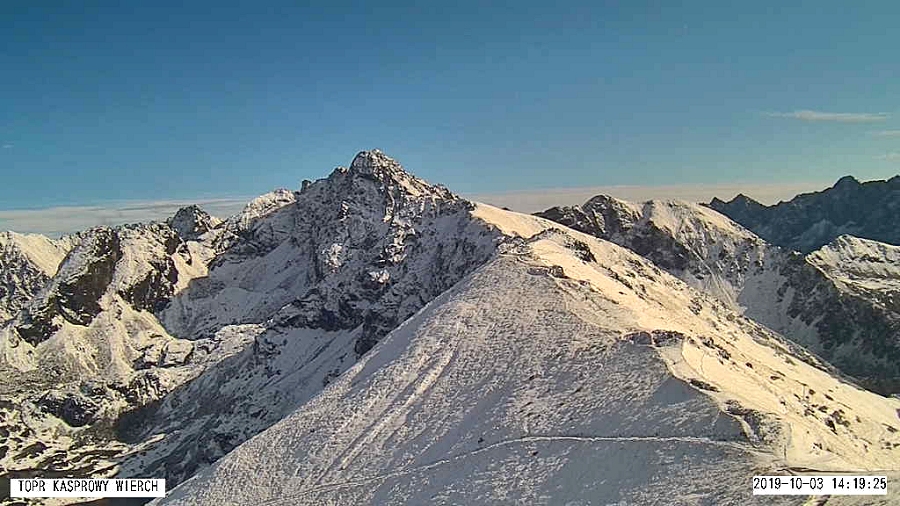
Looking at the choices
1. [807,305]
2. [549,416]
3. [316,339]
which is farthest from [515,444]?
[807,305]

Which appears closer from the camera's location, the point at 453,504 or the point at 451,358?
the point at 453,504

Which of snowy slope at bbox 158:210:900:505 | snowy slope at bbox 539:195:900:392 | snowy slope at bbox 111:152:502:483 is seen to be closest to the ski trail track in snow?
snowy slope at bbox 158:210:900:505

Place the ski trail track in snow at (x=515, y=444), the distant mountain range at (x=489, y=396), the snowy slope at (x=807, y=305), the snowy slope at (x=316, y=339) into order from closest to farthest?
the ski trail track in snow at (x=515, y=444), the distant mountain range at (x=489, y=396), the snowy slope at (x=316, y=339), the snowy slope at (x=807, y=305)

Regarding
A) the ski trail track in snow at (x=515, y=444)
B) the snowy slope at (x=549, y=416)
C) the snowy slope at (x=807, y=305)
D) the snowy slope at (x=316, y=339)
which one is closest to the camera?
the ski trail track in snow at (x=515, y=444)

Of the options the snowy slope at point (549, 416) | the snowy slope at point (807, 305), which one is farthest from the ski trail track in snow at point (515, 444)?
the snowy slope at point (807, 305)

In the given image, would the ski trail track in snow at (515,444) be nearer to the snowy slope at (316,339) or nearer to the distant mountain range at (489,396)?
the distant mountain range at (489,396)

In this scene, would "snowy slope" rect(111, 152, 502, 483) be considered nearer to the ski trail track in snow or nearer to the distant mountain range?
the distant mountain range

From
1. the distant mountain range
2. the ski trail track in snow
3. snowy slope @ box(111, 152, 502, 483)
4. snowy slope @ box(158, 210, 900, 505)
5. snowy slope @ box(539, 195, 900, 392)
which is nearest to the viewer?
the ski trail track in snow

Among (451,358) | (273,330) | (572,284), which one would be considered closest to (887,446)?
(572,284)

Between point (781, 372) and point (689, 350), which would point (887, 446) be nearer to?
point (781, 372)
